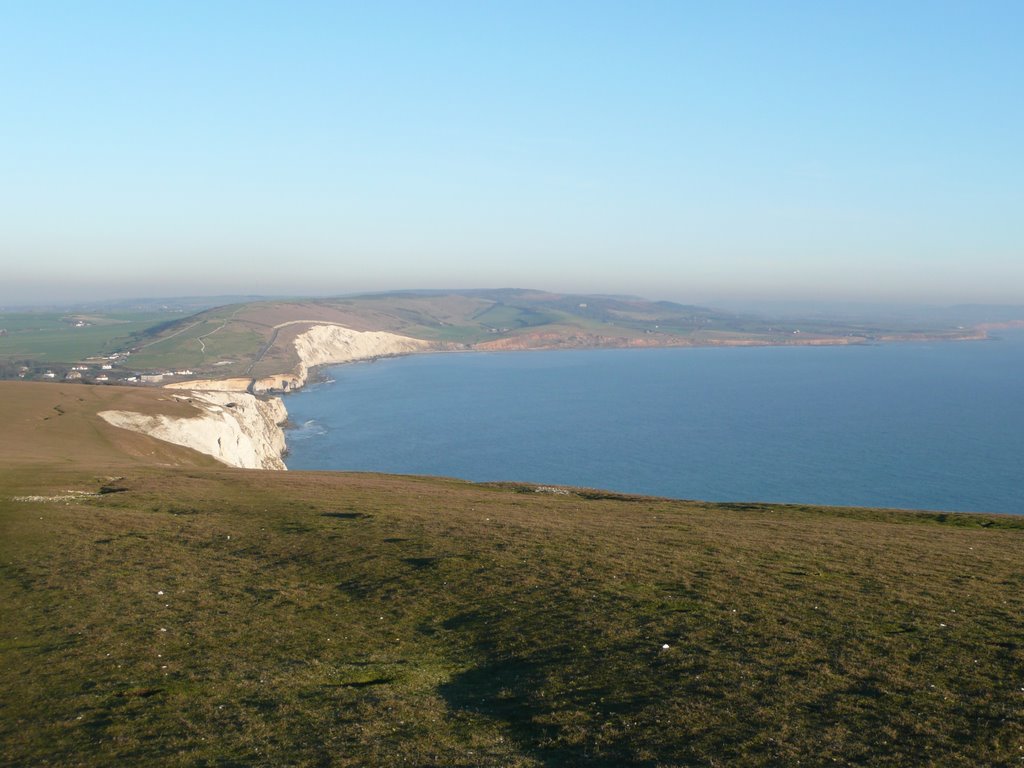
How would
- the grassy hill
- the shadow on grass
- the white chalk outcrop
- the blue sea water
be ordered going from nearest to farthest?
the shadow on grass
the grassy hill
the white chalk outcrop
the blue sea water

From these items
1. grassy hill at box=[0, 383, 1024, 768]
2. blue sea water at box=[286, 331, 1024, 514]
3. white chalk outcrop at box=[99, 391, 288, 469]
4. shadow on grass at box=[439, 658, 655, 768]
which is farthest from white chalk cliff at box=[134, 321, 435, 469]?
shadow on grass at box=[439, 658, 655, 768]

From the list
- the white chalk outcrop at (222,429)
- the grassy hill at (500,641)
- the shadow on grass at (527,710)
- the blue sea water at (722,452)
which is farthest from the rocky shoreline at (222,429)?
the shadow on grass at (527,710)

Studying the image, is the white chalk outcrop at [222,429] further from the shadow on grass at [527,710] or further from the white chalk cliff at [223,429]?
the shadow on grass at [527,710]

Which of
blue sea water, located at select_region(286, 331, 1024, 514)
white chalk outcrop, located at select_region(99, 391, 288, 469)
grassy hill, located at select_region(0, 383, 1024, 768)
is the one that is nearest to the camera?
grassy hill, located at select_region(0, 383, 1024, 768)

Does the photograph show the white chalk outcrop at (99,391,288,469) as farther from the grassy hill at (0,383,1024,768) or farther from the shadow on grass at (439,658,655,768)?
the shadow on grass at (439,658,655,768)

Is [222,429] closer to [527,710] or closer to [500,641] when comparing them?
[500,641]

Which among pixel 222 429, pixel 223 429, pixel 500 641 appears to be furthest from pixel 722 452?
pixel 500 641
